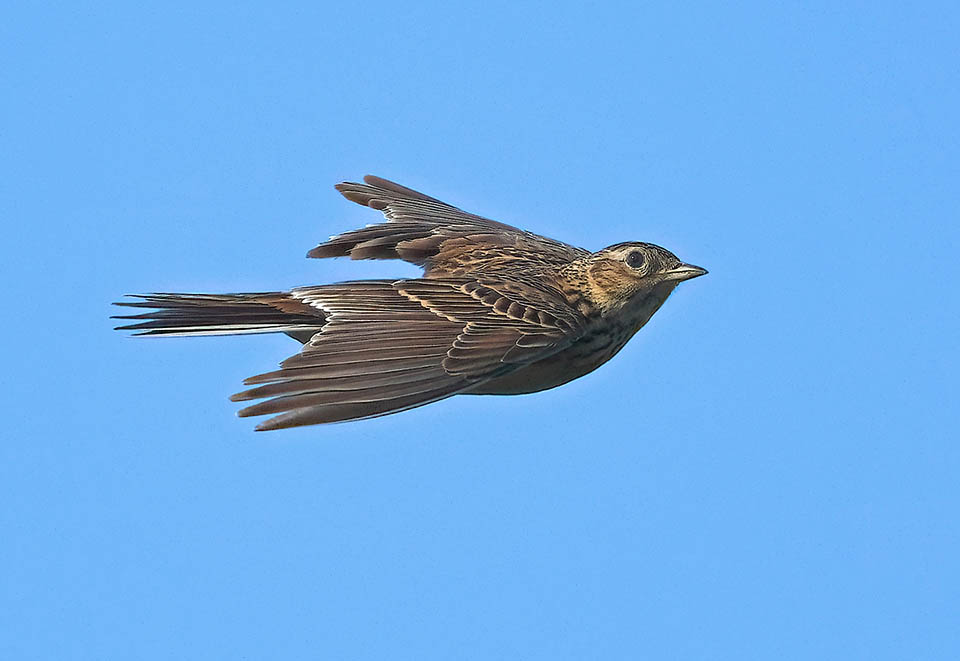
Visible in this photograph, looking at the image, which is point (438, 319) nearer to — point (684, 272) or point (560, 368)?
point (560, 368)

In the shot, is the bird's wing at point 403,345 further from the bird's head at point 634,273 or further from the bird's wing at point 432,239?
the bird's wing at point 432,239

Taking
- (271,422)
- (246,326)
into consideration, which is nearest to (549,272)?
(246,326)

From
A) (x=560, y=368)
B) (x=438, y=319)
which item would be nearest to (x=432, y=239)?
(x=560, y=368)

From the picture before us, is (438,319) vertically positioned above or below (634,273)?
below

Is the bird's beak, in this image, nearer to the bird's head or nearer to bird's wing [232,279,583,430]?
the bird's head

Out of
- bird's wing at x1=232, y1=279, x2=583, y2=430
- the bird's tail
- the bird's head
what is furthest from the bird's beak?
the bird's tail

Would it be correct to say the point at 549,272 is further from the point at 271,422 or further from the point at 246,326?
the point at 271,422
